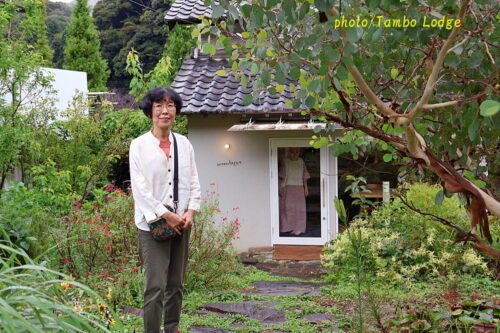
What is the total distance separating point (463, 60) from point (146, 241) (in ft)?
8.34

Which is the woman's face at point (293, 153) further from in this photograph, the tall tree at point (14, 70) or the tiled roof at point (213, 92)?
the tall tree at point (14, 70)

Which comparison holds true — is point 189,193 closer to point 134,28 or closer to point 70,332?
point 70,332

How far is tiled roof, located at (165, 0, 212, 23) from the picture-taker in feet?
36.1

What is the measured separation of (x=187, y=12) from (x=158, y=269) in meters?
8.18

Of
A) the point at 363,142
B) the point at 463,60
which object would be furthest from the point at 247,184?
the point at 463,60

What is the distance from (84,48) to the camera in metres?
26.0

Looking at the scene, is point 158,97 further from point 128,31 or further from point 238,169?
point 128,31

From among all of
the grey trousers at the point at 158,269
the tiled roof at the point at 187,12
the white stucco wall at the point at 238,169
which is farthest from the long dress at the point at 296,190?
the grey trousers at the point at 158,269

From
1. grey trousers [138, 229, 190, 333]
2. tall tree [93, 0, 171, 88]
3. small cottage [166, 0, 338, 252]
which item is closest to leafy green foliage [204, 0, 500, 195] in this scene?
grey trousers [138, 229, 190, 333]

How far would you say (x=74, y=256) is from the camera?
Result: 683cm

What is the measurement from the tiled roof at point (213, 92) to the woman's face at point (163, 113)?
5232 millimetres

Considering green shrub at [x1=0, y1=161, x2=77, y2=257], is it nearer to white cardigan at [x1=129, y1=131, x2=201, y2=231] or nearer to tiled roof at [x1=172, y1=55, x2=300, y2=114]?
white cardigan at [x1=129, y1=131, x2=201, y2=231]

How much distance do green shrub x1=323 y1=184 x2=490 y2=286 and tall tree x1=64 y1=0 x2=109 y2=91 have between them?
19.9 meters

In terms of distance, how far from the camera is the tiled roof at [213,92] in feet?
33.0
